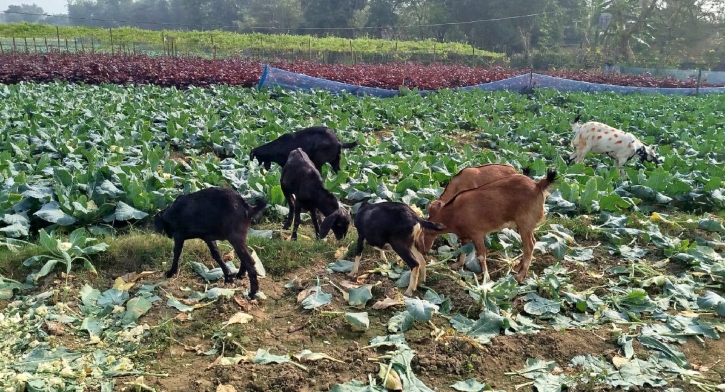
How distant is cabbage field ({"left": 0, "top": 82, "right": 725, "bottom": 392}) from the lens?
3.46 meters

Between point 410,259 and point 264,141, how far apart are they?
6133 millimetres

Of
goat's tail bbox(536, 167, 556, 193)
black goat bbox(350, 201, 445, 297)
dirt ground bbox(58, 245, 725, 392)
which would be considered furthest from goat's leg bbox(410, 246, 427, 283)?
goat's tail bbox(536, 167, 556, 193)

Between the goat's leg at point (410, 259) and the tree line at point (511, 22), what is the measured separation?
43.7m

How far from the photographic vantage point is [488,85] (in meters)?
22.1

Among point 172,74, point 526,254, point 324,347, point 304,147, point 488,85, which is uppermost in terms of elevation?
point 172,74

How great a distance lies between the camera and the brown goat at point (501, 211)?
15.5ft

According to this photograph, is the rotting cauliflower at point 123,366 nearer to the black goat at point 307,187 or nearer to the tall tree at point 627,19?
the black goat at point 307,187

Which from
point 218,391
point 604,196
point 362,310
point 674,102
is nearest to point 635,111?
point 674,102

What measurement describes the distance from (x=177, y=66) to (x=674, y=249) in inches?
752

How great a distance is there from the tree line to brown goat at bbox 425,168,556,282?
43189mm

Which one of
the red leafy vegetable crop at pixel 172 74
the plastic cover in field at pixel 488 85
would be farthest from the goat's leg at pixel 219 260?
the red leafy vegetable crop at pixel 172 74

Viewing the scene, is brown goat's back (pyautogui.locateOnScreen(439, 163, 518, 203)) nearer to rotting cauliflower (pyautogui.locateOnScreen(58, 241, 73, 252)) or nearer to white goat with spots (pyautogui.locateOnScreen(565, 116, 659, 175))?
rotting cauliflower (pyautogui.locateOnScreen(58, 241, 73, 252))

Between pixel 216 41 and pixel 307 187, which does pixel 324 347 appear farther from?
pixel 216 41

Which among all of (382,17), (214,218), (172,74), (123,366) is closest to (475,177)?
(214,218)
